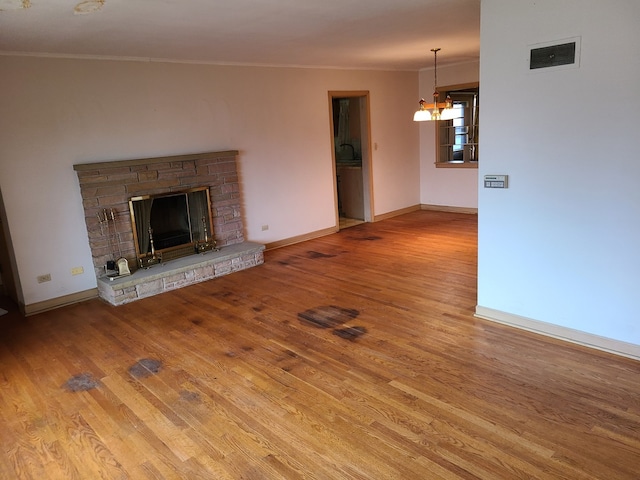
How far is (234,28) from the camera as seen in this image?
12.3ft

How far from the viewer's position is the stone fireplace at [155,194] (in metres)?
4.64

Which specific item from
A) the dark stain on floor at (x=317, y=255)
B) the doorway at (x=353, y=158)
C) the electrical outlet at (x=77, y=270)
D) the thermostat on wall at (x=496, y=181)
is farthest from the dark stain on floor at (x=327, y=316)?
the doorway at (x=353, y=158)

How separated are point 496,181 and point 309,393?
204 centimetres

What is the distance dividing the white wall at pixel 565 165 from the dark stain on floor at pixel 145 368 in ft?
8.63

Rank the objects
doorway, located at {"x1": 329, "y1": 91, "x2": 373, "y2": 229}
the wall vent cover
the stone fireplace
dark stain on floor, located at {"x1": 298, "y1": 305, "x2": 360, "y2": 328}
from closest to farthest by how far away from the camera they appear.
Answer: the wall vent cover < dark stain on floor, located at {"x1": 298, "y1": 305, "x2": 360, "y2": 328} < the stone fireplace < doorway, located at {"x1": 329, "y1": 91, "x2": 373, "y2": 229}

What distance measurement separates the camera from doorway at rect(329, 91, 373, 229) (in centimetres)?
742

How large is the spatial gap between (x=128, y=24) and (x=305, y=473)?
3227mm

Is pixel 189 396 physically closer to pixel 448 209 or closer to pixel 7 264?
pixel 7 264

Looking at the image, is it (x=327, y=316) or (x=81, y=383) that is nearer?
(x=81, y=383)

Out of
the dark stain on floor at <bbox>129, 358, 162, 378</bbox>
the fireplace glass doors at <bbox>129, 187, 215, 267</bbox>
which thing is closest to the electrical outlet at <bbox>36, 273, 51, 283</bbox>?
the fireplace glass doors at <bbox>129, 187, 215, 267</bbox>

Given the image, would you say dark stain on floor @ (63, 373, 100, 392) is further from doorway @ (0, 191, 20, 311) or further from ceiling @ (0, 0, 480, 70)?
ceiling @ (0, 0, 480, 70)

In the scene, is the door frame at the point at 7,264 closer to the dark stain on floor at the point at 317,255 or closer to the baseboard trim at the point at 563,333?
the dark stain on floor at the point at 317,255

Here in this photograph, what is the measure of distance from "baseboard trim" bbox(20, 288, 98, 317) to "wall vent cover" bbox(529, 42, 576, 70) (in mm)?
4517

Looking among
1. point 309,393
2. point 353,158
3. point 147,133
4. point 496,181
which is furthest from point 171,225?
point 353,158
